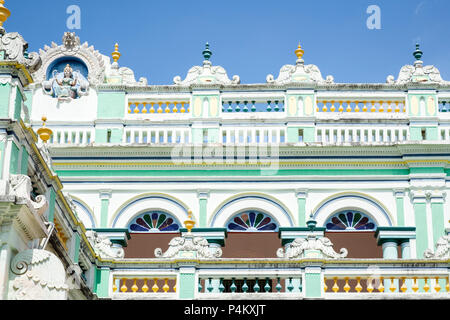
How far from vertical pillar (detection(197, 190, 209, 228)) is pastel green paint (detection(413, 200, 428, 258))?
5233 millimetres

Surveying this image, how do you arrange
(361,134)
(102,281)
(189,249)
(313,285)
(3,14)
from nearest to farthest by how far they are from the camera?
(3,14) < (313,285) < (189,249) < (102,281) < (361,134)

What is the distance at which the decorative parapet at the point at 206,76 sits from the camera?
29547 millimetres

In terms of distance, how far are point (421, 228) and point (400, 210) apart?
2.56 feet

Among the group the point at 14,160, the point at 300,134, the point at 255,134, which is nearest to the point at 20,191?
the point at 14,160

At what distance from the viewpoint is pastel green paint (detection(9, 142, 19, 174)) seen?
700 inches

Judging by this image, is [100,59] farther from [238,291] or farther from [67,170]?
[238,291]

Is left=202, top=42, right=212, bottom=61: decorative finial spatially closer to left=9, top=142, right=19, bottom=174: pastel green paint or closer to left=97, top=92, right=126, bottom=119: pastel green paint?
left=97, top=92, right=126, bottom=119: pastel green paint

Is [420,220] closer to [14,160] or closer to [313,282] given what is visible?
[313,282]

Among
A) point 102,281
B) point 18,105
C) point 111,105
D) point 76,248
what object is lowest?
point 102,281

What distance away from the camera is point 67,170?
28.5m

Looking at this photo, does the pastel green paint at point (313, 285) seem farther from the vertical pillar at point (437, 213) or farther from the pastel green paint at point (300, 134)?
the pastel green paint at point (300, 134)

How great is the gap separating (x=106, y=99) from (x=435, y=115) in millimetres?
8652

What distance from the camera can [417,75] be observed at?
96.4 ft

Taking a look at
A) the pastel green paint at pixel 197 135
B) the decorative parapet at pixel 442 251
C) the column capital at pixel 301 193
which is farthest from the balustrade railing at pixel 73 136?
the decorative parapet at pixel 442 251
